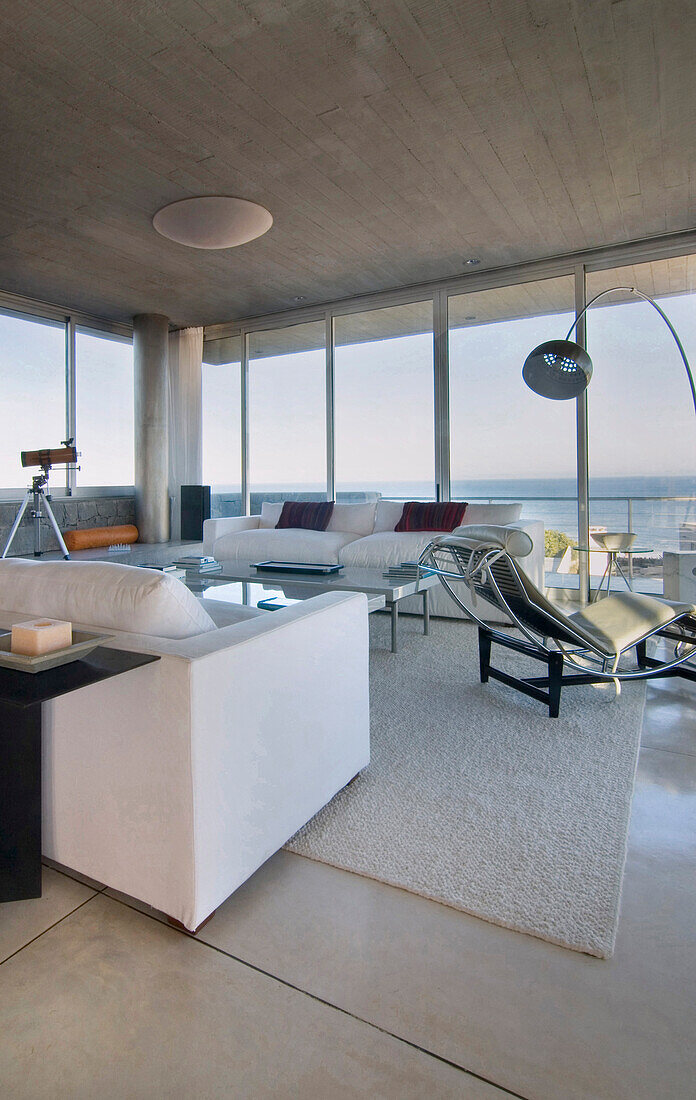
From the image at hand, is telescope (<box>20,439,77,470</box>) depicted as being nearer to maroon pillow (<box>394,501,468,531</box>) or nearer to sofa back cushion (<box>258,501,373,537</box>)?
sofa back cushion (<box>258,501,373,537</box>)

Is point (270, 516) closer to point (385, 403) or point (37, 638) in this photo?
point (385, 403)

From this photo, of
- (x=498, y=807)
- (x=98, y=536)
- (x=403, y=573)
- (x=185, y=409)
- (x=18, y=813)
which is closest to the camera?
(x=18, y=813)

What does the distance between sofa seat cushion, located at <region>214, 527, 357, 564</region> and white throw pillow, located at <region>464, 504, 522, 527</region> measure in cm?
105

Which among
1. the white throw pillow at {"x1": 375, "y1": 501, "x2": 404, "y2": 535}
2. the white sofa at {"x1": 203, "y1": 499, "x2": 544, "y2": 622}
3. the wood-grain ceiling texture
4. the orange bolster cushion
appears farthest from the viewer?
the orange bolster cushion

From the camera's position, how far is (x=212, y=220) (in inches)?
159

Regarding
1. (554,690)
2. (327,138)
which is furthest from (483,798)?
(327,138)

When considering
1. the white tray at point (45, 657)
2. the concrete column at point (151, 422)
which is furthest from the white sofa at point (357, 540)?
the white tray at point (45, 657)

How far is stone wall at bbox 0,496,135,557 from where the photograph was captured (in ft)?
19.5

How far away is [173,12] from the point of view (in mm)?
2492

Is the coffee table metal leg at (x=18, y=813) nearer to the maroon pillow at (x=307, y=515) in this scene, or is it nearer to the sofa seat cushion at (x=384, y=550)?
the sofa seat cushion at (x=384, y=550)

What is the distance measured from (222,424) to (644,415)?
172 inches

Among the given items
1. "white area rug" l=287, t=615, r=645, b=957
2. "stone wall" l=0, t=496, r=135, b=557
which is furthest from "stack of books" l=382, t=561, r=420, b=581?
"stone wall" l=0, t=496, r=135, b=557

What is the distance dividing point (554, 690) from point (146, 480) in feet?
17.6

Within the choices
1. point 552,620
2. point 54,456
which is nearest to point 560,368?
point 552,620
